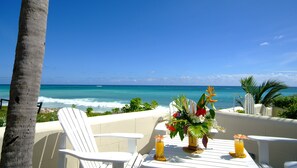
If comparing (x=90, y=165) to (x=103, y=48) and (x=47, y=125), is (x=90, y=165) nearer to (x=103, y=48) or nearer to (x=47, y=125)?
(x=47, y=125)

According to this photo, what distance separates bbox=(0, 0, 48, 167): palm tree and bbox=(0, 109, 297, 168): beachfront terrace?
0.78 meters

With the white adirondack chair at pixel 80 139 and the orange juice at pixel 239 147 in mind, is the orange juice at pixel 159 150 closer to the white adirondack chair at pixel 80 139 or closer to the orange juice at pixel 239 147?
the white adirondack chair at pixel 80 139

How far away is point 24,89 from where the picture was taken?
102 cm

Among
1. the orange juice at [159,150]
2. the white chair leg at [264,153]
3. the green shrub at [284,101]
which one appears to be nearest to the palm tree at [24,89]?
the orange juice at [159,150]

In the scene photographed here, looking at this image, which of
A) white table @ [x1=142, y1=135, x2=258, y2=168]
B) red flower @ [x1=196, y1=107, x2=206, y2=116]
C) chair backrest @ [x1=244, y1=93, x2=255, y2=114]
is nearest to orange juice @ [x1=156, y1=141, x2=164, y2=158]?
white table @ [x1=142, y1=135, x2=258, y2=168]

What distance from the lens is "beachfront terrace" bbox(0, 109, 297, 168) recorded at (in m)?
1.83

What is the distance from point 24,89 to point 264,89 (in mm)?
6622

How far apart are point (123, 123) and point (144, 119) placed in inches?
17.3

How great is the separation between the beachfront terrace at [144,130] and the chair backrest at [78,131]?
20 cm

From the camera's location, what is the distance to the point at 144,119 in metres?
2.93

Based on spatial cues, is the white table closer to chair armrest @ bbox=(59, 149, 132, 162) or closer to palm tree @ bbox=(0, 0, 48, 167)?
chair armrest @ bbox=(59, 149, 132, 162)

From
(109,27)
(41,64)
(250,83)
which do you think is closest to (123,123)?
(41,64)

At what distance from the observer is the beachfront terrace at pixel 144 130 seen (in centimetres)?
183

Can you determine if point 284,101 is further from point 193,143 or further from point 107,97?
point 107,97
